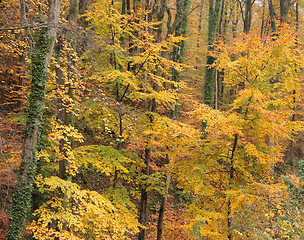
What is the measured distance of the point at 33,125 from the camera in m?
5.46

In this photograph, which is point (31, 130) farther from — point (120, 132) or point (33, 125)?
point (120, 132)

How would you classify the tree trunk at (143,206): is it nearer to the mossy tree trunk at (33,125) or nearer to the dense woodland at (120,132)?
the dense woodland at (120,132)

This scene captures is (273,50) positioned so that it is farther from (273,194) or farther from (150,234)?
(150,234)

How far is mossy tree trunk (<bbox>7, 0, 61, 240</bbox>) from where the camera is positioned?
5.22m

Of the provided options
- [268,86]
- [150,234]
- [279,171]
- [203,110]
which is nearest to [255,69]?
[268,86]

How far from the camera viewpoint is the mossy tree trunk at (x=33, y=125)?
17.1 ft

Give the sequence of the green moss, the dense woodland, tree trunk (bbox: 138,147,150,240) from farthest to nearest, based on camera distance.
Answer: tree trunk (bbox: 138,147,150,240) → the dense woodland → the green moss

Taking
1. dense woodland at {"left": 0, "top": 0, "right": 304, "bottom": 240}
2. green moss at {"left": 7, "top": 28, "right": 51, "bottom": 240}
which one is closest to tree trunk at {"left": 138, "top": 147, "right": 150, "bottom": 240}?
dense woodland at {"left": 0, "top": 0, "right": 304, "bottom": 240}

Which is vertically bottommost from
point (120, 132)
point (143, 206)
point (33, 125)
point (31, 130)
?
point (143, 206)

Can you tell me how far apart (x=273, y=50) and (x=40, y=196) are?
9.78 metres

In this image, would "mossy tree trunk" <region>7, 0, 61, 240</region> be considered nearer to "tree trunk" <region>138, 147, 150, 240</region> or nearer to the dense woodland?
the dense woodland

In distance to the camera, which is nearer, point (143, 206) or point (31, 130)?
point (31, 130)

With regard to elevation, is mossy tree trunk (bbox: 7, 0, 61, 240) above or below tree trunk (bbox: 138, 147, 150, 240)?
above

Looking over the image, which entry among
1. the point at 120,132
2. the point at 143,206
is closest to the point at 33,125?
the point at 120,132
